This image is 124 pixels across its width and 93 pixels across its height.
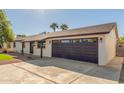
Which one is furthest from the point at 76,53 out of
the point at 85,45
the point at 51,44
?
the point at 51,44

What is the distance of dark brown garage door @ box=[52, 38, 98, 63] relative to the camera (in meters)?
9.67

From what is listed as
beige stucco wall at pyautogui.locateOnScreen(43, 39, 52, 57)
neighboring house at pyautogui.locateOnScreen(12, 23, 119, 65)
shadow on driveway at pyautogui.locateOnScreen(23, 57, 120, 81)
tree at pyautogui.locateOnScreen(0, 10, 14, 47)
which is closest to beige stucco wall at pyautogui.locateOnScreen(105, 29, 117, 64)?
neighboring house at pyautogui.locateOnScreen(12, 23, 119, 65)

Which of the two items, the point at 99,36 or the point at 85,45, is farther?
the point at 85,45

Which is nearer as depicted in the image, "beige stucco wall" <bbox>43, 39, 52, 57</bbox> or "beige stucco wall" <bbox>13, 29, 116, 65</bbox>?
"beige stucco wall" <bbox>13, 29, 116, 65</bbox>

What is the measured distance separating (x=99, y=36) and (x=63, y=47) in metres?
4.44

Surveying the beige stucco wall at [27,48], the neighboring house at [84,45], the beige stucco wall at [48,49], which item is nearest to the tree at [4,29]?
the beige stucco wall at [27,48]

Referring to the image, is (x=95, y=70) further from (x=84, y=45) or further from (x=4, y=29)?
(x=4, y=29)

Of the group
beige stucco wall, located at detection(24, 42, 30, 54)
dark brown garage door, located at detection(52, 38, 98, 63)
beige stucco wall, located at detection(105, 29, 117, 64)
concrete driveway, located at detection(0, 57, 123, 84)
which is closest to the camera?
concrete driveway, located at detection(0, 57, 123, 84)

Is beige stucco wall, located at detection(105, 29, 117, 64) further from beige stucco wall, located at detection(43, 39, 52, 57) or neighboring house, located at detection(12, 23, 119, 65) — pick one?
beige stucco wall, located at detection(43, 39, 52, 57)

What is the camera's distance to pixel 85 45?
10.3m

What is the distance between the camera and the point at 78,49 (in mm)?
10828

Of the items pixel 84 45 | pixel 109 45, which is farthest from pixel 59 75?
pixel 109 45

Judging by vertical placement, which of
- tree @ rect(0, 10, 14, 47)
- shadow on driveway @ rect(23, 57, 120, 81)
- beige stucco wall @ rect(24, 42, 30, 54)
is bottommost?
shadow on driveway @ rect(23, 57, 120, 81)
